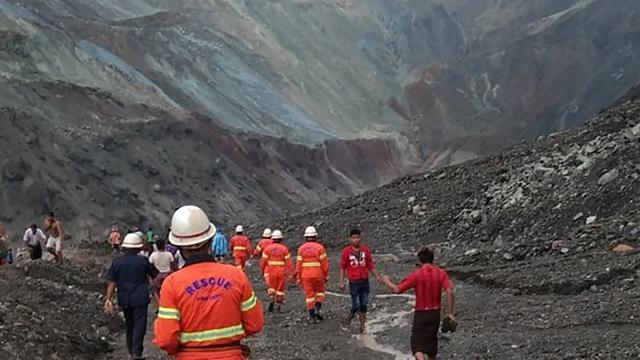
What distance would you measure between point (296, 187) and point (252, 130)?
609 cm

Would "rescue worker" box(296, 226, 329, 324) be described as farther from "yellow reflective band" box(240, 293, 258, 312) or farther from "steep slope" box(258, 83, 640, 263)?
"yellow reflective band" box(240, 293, 258, 312)

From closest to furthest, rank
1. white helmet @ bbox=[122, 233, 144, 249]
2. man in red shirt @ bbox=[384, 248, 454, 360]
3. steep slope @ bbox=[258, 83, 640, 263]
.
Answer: man in red shirt @ bbox=[384, 248, 454, 360]
white helmet @ bbox=[122, 233, 144, 249]
steep slope @ bbox=[258, 83, 640, 263]

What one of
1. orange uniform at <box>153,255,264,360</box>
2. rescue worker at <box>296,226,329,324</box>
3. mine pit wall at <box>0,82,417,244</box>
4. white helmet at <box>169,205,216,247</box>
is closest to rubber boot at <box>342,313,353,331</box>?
rescue worker at <box>296,226,329,324</box>

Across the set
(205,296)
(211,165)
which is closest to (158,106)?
(211,165)

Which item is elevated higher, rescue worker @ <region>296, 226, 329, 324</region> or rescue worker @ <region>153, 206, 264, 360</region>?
rescue worker @ <region>296, 226, 329, 324</region>

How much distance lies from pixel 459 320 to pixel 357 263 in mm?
2205

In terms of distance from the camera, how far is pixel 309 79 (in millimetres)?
83188

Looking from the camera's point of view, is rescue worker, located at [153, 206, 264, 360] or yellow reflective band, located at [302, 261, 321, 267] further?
yellow reflective band, located at [302, 261, 321, 267]

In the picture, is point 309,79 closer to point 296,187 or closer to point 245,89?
point 245,89

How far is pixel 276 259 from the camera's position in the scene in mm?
16359

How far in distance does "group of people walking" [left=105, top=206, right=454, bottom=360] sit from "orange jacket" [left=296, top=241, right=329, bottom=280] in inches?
0.6

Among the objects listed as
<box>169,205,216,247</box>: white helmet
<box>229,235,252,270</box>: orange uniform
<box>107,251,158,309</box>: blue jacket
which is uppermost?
<box>229,235,252,270</box>: orange uniform

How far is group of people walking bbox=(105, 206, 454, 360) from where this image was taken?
560 centimetres

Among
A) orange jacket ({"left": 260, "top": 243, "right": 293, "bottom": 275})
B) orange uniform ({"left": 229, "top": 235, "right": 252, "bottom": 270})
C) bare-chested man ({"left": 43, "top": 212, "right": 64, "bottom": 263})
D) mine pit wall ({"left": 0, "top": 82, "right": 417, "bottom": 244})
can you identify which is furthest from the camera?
mine pit wall ({"left": 0, "top": 82, "right": 417, "bottom": 244})
